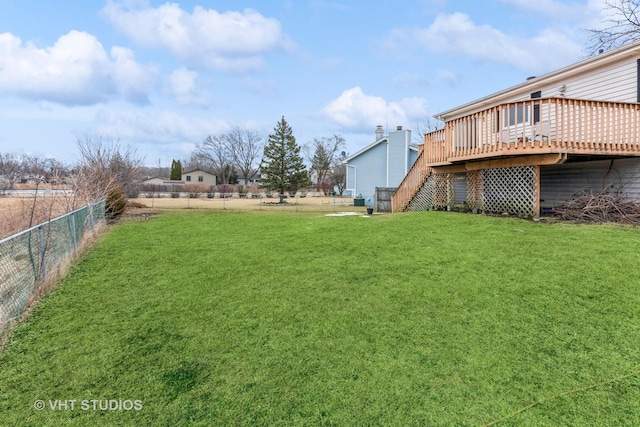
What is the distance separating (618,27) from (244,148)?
→ 58832 mm

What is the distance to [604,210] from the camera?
25.0ft

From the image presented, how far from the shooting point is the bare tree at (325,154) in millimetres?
58812

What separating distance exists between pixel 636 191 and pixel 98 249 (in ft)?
37.3

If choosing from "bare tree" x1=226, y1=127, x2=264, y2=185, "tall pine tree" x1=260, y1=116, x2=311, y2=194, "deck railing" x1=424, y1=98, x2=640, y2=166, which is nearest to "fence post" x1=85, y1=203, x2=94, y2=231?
"deck railing" x1=424, y1=98, x2=640, y2=166

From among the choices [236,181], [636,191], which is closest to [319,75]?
[636,191]

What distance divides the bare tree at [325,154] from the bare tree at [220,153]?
16.7 metres

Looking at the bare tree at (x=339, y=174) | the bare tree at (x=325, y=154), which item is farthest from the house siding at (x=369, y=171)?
the bare tree at (x=325, y=154)

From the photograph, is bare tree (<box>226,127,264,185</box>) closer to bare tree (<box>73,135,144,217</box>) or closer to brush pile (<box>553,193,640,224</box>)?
bare tree (<box>73,135,144,217</box>)

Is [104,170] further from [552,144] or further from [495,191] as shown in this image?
[552,144]

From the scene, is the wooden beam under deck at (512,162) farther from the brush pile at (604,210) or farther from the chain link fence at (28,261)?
the chain link fence at (28,261)

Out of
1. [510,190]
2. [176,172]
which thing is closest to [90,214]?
[510,190]

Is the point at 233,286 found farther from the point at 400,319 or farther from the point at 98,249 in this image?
the point at 98,249

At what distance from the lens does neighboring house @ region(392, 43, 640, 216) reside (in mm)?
7438

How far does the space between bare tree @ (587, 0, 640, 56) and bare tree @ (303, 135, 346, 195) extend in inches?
1783
